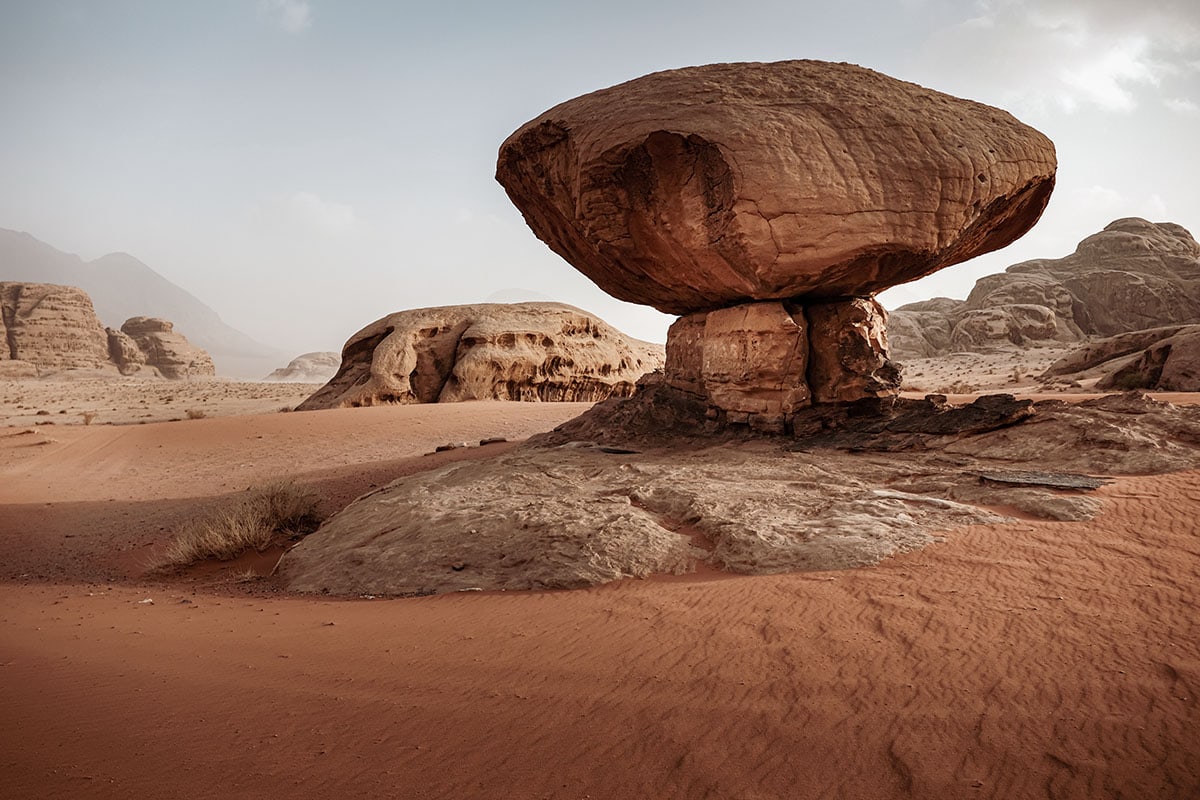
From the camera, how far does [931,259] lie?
6.82 meters

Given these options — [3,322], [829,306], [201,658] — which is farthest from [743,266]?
[3,322]

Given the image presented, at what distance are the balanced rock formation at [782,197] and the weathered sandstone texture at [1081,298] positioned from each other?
30.2 m

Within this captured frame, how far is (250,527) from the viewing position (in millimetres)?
6461

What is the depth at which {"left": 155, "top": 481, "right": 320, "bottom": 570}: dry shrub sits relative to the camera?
618 cm

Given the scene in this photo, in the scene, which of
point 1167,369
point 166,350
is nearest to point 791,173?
point 1167,369

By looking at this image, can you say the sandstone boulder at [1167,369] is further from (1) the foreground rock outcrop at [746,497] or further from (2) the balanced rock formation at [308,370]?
(2) the balanced rock formation at [308,370]

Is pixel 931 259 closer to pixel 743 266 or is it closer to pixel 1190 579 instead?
pixel 743 266

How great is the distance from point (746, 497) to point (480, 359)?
12491 mm

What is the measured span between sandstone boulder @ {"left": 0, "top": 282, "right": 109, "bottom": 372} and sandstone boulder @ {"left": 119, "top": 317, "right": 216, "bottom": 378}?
3267 mm

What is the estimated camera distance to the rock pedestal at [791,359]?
7215 millimetres

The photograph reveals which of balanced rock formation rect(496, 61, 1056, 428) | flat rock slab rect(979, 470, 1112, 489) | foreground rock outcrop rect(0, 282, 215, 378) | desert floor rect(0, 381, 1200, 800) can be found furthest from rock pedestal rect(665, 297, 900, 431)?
foreground rock outcrop rect(0, 282, 215, 378)

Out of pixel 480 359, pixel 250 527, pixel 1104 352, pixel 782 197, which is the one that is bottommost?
pixel 250 527

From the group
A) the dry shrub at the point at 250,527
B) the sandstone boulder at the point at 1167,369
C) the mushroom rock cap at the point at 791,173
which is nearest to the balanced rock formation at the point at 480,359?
the dry shrub at the point at 250,527

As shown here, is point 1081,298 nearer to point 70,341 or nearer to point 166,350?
point 166,350
